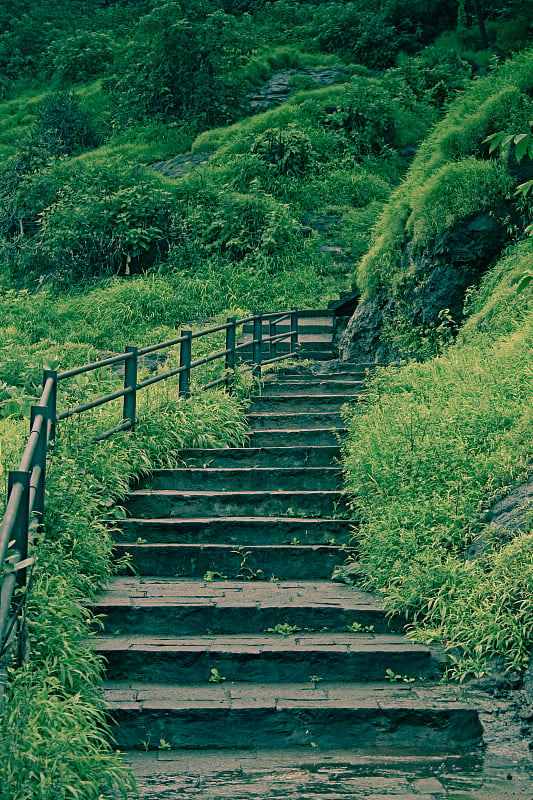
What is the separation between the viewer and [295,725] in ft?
17.0

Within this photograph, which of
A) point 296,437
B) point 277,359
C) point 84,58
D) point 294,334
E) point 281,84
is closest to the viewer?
point 296,437

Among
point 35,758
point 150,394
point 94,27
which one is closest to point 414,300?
point 150,394

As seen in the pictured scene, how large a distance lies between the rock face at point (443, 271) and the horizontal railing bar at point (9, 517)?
32.0 ft

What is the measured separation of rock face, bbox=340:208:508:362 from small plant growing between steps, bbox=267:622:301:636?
776 centimetres

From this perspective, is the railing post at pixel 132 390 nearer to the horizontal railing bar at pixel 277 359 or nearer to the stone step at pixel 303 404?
the stone step at pixel 303 404

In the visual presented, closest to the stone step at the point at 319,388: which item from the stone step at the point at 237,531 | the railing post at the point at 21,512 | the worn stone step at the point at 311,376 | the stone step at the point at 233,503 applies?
the worn stone step at the point at 311,376

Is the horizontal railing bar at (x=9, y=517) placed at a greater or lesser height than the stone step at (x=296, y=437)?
greater

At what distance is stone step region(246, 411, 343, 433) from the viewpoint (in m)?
10.5

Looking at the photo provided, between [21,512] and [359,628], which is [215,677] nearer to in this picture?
[359,628]

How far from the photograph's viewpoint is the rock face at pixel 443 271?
12938 mm

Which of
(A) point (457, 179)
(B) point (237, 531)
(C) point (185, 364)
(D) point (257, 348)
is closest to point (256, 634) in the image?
(B) point (237, 531)

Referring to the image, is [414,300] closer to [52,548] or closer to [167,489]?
[167,489]

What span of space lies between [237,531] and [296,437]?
2.64m

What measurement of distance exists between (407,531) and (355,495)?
1.27 meters
